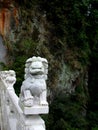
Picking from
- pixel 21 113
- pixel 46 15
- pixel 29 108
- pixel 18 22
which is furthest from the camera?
pixel 46 15

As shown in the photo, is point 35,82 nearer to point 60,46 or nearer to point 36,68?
point 36,68

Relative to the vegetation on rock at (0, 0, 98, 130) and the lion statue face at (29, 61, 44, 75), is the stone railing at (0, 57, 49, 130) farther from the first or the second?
the vegetation on rock at (0, 0, 98, 130)

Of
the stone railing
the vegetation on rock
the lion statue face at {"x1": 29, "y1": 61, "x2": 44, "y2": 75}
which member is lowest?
the vegetation on rock

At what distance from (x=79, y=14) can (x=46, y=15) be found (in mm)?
1026

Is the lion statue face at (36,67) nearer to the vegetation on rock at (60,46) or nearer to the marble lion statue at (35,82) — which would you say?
the marble lion statue at (35,82)

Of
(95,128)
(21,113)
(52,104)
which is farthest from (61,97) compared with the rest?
(21,113)

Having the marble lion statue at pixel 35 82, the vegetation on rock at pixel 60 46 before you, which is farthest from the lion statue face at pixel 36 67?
the vegetation on rock at pixel 60 46

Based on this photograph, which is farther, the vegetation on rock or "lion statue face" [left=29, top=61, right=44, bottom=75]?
the vegetation on rock

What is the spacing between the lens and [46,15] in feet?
30.2

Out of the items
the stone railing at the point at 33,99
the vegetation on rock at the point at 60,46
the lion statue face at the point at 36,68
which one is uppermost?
the lion statue face at the point at 36,68

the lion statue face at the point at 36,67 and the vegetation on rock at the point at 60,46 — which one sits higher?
the lion statue face at the point at 36,67

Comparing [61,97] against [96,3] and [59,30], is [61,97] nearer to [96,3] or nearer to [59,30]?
[59,30]

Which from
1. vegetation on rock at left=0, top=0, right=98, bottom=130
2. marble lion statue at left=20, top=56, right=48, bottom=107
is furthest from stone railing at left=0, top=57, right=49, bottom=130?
vegetation on rock at left=0, top=0, right=98, bottom=130

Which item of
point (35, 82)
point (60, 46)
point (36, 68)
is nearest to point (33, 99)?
point (35, 82)
